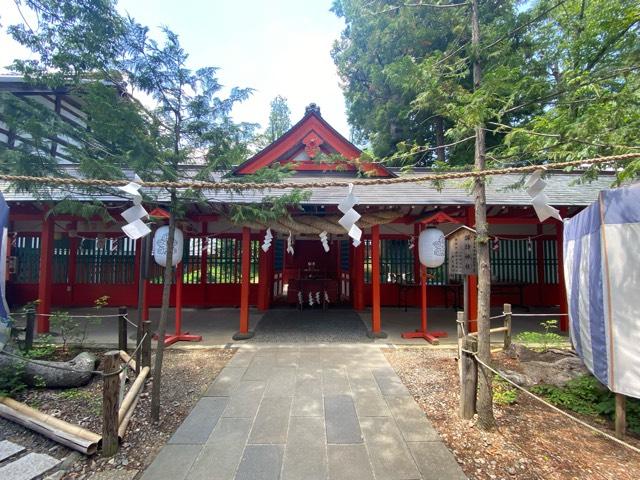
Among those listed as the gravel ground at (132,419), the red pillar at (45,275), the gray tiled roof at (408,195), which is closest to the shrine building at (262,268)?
the gray tiled roof at (408,195)

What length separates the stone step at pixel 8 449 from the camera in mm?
2712

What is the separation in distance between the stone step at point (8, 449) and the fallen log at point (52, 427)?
0.17 m

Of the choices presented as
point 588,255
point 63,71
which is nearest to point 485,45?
point 588,255

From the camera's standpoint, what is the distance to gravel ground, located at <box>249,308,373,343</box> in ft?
20.3

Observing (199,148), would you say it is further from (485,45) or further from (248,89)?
(485,45)

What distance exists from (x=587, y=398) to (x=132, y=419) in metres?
5.73

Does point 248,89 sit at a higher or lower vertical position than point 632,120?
higher

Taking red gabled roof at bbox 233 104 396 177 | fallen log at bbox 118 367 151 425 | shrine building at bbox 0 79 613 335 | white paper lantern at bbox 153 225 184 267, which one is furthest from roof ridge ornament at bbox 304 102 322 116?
fallen log at bbox 118 367 151 425

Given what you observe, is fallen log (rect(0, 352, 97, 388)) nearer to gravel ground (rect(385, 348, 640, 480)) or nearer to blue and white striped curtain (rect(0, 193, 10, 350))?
blue and white striped curtain (rect(0, 193, 10, 350))

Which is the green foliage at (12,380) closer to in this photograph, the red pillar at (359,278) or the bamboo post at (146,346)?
the bamboo post at (146,346)

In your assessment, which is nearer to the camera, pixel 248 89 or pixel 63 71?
pixel 248 89

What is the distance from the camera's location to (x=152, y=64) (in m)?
3.48

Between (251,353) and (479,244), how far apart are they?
4.30 meters

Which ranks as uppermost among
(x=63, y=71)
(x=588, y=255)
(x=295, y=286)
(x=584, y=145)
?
(x=63, y=71)
